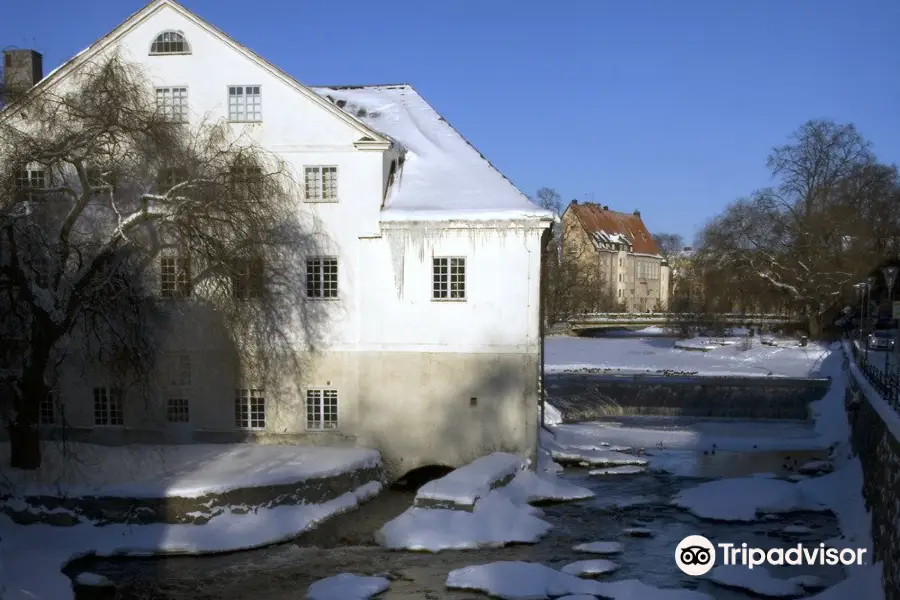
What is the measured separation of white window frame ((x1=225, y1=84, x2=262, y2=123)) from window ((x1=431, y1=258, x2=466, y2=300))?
625cm

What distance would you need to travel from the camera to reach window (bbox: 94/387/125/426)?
2253 cm

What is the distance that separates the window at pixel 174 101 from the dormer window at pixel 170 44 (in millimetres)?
1001

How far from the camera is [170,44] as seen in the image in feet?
72.6

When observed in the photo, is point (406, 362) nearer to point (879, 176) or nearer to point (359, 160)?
point (359, 160)

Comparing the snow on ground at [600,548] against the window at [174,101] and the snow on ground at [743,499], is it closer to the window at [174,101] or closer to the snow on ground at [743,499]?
the snow on ground at [743,499]

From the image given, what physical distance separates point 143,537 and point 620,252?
293ft

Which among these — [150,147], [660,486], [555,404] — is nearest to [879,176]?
[555,404]

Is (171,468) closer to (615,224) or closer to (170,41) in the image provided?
(170,41)

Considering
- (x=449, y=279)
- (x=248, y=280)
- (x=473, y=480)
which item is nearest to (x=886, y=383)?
(x=473, y=480)

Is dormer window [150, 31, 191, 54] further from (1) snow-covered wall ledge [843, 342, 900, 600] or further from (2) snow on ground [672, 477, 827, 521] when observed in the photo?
(1) snow-covered wall ledge [843, 342, 900, 600]

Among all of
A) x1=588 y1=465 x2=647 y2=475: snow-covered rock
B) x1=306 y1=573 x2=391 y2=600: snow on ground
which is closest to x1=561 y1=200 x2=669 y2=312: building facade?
x1=588 y1=465 x2=647 y2=475: snow-covered rock

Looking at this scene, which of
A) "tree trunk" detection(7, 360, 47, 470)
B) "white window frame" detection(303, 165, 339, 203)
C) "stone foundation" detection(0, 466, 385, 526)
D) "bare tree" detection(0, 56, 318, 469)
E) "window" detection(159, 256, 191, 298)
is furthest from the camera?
"white window frame" detection(303, 165, 339, 203)

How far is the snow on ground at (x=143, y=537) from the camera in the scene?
16375mm

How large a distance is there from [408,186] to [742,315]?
50497mm
